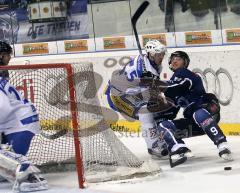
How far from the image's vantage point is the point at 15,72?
4688 millimetres

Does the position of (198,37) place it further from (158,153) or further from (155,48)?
(158,153)

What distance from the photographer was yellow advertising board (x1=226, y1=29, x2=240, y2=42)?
6424 millimetres

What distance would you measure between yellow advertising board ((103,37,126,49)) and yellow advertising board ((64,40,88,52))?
0.32 m

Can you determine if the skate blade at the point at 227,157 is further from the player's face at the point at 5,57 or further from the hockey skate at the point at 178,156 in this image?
the player's face at the point at 5,57

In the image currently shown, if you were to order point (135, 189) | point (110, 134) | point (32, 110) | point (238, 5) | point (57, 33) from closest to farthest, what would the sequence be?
1. point (135, 189)
2. point (32, 110)
3. point (110, 134)
4. point (238, 5)
5. point (57, 33)

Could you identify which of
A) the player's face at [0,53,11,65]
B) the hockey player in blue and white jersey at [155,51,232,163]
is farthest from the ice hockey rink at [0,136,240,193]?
the player's face at [0,53,11,65]

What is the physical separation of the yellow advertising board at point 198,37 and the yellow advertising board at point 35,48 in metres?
2.02

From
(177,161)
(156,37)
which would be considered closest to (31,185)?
(177,161)

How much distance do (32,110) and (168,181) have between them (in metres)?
1.04

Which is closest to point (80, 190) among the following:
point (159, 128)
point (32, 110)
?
point (32, 110)

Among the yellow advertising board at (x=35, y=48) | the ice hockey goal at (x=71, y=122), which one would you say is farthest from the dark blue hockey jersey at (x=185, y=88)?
the yellow advertising board at (x=35, y=48)

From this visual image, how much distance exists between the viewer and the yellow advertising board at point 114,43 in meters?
7.41

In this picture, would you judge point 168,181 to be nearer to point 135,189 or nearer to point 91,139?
point 135,189

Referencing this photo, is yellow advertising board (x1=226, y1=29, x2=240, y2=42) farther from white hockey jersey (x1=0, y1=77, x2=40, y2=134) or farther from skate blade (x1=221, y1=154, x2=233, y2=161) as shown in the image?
white hockey jersey (x1=0, y1=77, x2=40, y2=134)
